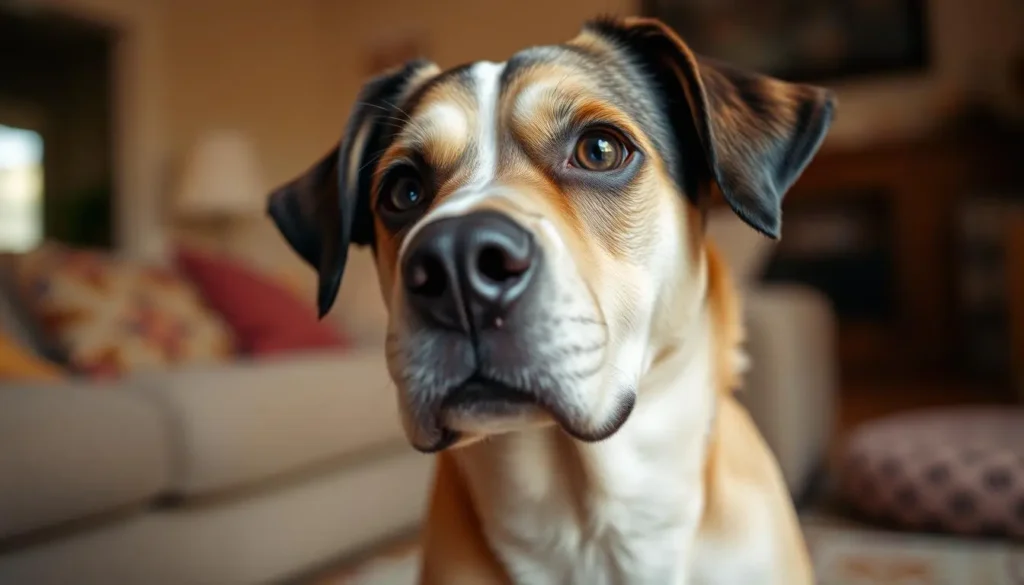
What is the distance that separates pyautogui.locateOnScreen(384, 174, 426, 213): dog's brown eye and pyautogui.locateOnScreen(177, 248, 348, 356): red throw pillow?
5.17 ft

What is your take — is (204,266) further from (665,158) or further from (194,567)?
(665,158)

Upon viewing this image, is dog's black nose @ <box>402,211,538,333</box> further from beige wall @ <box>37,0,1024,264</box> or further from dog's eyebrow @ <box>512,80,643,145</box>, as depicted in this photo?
beige wall @ <box>37,0,1024,264</box>

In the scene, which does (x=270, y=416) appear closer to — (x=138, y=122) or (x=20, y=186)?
(x=138, y=122)

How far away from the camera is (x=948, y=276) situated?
4590mm

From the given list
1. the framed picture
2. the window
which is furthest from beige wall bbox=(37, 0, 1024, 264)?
the window

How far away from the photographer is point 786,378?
2328mm

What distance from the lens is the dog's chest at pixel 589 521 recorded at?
1.01 metres

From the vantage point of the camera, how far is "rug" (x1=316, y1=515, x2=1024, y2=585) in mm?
1836

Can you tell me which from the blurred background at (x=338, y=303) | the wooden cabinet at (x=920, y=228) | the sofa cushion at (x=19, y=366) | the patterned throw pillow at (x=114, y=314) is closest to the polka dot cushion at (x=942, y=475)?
the blurred background at (x=338, y=303)

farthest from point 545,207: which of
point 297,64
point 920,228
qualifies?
point 297,64

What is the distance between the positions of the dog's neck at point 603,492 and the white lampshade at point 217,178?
4530mm

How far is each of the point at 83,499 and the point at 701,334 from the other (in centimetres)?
113

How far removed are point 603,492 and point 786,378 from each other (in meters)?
1.48

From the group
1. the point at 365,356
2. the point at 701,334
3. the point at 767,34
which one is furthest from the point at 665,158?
the point at 767,34
